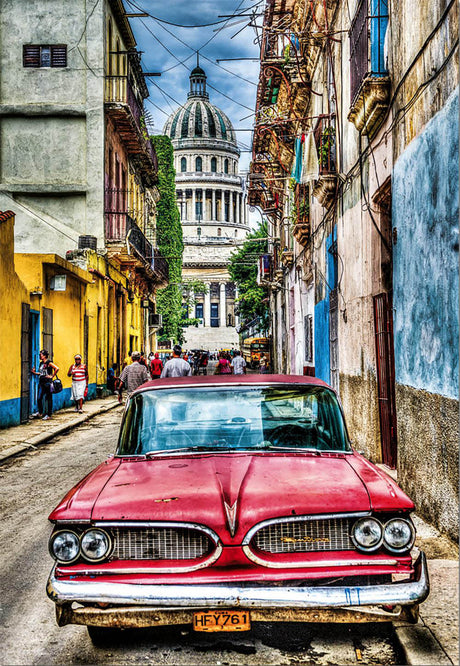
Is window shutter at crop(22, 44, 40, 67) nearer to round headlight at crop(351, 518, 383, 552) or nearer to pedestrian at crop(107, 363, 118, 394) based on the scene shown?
pedestrian at crop(107, 363, 118, 394)

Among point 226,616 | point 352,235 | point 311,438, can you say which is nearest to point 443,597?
point 311,438

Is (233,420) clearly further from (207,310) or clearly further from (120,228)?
(207,310)

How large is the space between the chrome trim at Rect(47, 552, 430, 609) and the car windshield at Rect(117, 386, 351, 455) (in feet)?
3.83

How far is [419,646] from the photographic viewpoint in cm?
367

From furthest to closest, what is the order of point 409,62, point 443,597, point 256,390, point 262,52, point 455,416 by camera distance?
point 262,52
point 409,62
point 455,416
point 256,390
point 443,597

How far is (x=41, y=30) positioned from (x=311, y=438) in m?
24.7

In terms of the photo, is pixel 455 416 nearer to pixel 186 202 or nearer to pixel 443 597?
pixel 443 597

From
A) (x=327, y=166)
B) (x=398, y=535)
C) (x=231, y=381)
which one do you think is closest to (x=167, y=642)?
(x=398, y=535)

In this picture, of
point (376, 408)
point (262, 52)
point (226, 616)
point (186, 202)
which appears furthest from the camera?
point (186, 202)

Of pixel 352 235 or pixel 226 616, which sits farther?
pixel 352 235

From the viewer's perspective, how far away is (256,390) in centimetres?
486

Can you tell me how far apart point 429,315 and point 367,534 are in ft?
10.3

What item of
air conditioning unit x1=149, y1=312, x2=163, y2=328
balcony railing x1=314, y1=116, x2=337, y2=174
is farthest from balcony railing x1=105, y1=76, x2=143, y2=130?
air conditioning unit x1=149, y1=312, x2=163, y2=328

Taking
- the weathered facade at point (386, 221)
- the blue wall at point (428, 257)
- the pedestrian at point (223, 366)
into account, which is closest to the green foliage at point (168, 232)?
the pedestrian at point (223, 366)
